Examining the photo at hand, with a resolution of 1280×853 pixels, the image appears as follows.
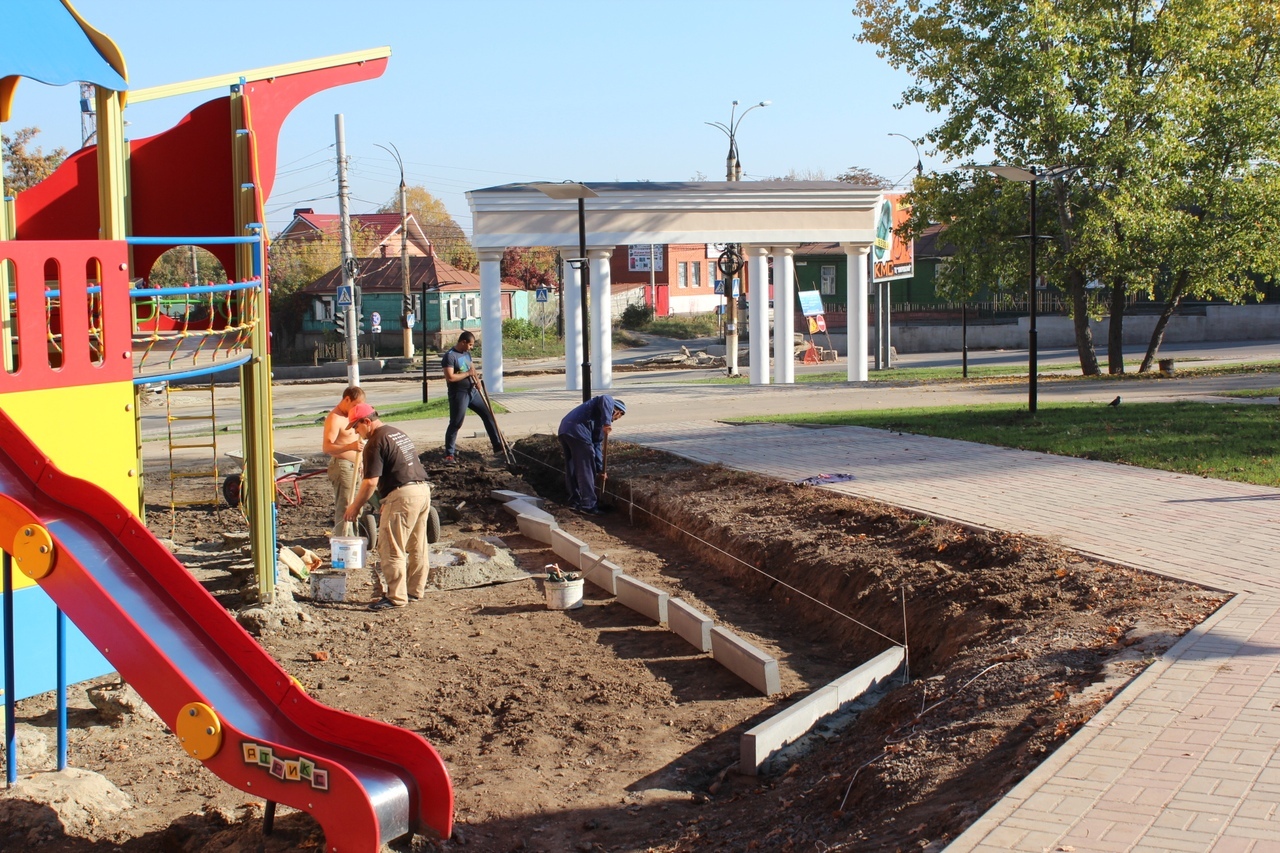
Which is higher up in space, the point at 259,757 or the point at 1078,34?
the point at 1078,34

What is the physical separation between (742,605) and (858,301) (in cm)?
1961

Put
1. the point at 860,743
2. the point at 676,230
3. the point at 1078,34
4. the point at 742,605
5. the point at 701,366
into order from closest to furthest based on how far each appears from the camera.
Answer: the point at 860,743
the point at 742,605
the point at 1078,34
the point at 676,230
the point at 701,366

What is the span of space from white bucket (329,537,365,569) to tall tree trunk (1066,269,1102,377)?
20816 millimetres

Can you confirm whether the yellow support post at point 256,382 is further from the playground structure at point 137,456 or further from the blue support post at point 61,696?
the blue support post at point 61,696

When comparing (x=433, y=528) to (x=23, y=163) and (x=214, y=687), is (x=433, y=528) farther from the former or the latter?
(x=23, y=163)

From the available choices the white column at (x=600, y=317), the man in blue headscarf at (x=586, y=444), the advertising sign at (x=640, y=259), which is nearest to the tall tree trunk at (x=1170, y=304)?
the white column at (x=600, y=317)

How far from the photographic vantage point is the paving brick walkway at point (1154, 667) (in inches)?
161

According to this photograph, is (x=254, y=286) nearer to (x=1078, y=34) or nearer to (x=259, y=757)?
(x=259, y=757)

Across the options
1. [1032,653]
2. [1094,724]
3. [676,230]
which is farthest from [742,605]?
[676,230]

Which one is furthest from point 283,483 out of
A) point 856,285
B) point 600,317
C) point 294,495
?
point 856,285

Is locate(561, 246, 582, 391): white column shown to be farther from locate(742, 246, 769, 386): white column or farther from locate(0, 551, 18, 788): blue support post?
locate(0, 551, 18, 788): blue support post

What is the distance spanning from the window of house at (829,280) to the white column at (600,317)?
112 ft

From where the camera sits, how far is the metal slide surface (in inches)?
183

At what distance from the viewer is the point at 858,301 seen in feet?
92.4
